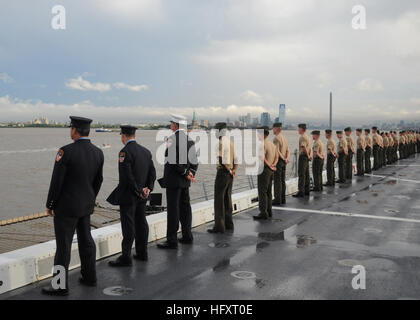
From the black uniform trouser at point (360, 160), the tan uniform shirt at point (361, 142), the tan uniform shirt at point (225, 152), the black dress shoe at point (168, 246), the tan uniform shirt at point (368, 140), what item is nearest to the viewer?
the black dress shoe at point (168, 246)

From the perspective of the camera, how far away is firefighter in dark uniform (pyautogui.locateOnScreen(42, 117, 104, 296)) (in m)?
4.86

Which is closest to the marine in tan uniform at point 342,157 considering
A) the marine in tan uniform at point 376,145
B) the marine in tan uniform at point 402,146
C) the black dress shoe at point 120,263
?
the marine in tan uniform at point 376,145

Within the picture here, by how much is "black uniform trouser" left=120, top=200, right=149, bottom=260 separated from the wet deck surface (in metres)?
0.27

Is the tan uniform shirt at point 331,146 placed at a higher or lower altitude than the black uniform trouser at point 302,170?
higher

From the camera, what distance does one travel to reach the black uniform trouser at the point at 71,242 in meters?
4.93

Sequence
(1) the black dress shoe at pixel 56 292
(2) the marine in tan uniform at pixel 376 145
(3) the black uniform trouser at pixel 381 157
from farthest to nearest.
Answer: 1. (3) the black uniform trouser at pixel 381 157
2. (2) the marine in tan uniform at pixel 376 145
3. (1) the black dress shoe at pixel 56 292

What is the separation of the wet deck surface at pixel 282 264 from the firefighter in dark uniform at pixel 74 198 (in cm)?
30

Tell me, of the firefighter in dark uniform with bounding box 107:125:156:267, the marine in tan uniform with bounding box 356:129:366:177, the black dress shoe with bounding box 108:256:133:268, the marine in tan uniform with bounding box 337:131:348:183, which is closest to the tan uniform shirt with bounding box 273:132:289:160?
the firefighter in dark uniform with bounding box 107:125:156:267

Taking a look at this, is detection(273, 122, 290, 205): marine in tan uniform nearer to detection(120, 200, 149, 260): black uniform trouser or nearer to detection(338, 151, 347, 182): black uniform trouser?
detection(120, 200, 149, 260): black uniform trouser

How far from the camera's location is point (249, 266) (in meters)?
6.00

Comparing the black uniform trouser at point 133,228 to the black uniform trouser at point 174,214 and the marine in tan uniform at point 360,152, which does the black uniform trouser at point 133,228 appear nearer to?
the black uniform trouser at point 174,214

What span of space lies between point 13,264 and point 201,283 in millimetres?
2394

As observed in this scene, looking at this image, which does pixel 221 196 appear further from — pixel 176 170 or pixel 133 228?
pixel 133 228
